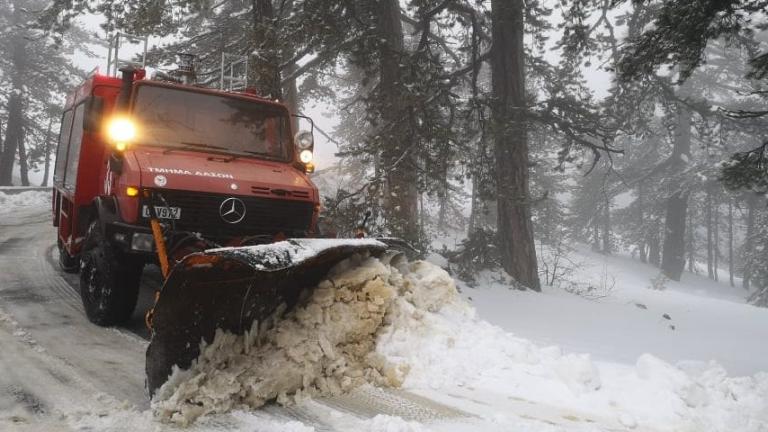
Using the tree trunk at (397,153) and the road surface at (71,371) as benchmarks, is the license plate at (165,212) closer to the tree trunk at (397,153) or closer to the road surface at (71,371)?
the road surface at (71,371)

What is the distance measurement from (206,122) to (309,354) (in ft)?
9.48

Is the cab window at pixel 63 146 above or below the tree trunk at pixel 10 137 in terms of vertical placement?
below

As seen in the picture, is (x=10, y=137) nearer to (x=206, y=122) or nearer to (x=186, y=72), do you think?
(x=186, y=72)

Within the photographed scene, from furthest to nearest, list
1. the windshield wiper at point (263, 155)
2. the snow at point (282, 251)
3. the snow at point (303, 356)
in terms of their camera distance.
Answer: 1. the windshield wiper at point (263, 155)
2. the snow at point (303, 356)
3. the snow at point (282, 251)

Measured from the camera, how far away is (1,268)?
25.0ft

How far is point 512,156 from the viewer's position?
10641mm

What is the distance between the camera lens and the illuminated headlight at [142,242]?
4.42 meters

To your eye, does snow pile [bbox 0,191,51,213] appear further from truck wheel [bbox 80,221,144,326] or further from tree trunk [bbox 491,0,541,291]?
tree trunk [bbox 491,0,541,291]

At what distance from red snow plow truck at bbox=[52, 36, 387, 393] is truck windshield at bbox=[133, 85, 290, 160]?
0.04 ft

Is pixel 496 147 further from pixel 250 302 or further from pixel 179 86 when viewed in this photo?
pixel 250 302

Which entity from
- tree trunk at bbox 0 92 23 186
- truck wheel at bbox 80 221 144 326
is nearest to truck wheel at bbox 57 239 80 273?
truck wheel at bbox 80 221 144 326

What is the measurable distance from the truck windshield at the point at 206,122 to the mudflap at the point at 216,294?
2.15 metres

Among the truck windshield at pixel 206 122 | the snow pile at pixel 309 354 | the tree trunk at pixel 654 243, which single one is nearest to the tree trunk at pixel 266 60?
the truck windshield at pixel 206 122

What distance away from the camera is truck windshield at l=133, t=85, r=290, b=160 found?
5254mm
